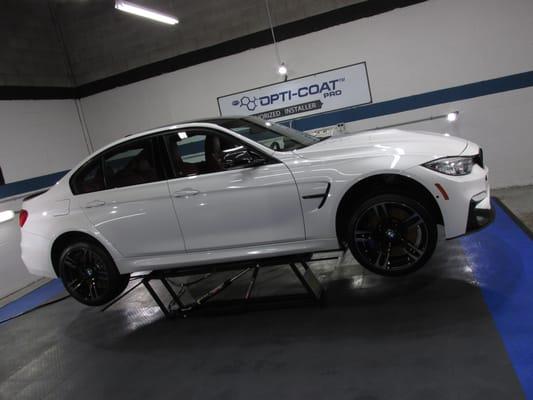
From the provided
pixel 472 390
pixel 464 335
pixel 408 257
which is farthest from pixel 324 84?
pixel 472 390

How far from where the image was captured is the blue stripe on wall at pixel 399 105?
19.7ft

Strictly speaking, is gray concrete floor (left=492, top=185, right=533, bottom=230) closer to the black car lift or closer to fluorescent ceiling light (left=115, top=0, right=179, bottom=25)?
the black car lift

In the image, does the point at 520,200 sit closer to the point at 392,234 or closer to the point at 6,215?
the point at 392,234

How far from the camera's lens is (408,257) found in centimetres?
311

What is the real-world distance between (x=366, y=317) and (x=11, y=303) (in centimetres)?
466

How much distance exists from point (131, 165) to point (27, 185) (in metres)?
3.97

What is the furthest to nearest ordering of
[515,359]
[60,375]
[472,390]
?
[60,375], [515,359], [472,390]

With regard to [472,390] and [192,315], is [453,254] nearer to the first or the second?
[472,390]

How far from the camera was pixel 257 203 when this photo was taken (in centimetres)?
320

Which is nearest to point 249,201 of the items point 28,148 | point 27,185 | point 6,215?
point 6,215

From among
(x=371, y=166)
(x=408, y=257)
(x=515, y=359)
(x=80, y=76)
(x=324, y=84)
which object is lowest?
(x=515, y=359)

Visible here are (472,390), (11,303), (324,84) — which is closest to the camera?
(472,390)

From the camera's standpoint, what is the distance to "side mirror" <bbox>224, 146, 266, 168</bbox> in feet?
10.6

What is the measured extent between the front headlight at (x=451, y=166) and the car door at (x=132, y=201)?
1921mm
